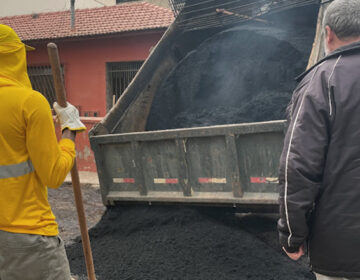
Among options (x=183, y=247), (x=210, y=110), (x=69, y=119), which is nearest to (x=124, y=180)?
(x=183, y=247)

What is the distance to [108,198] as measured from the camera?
405 cm

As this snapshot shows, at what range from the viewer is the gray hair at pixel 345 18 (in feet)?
5.42

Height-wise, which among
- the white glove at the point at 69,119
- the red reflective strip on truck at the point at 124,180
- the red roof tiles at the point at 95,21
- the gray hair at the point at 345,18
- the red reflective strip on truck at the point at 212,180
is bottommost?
the red reflective strip on truck at the point at 124,180

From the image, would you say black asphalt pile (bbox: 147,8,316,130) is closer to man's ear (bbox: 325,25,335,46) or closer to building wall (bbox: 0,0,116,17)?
man's ear (bbox: 325,25,335,46)

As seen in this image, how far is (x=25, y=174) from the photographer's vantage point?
6.33 ft

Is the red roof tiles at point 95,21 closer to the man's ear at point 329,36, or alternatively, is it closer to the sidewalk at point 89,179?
the sidewalk at point 89,179

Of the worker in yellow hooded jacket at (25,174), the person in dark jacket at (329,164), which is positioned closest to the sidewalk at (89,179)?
the worker in yellow hooded jacket at (25,174)

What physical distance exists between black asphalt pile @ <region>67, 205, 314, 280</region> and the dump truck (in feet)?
0.66

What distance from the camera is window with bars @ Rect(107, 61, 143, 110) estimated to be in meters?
11.2

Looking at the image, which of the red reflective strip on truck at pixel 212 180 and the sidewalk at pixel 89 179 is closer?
the red reflective strip on truck at pixel 212 180

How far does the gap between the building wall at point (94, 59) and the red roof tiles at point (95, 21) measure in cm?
28

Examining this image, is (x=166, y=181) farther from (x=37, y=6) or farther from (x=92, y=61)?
(x=37, y=6)

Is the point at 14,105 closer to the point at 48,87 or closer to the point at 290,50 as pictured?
the point at 290,50

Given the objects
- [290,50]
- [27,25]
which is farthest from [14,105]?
[27,25]
